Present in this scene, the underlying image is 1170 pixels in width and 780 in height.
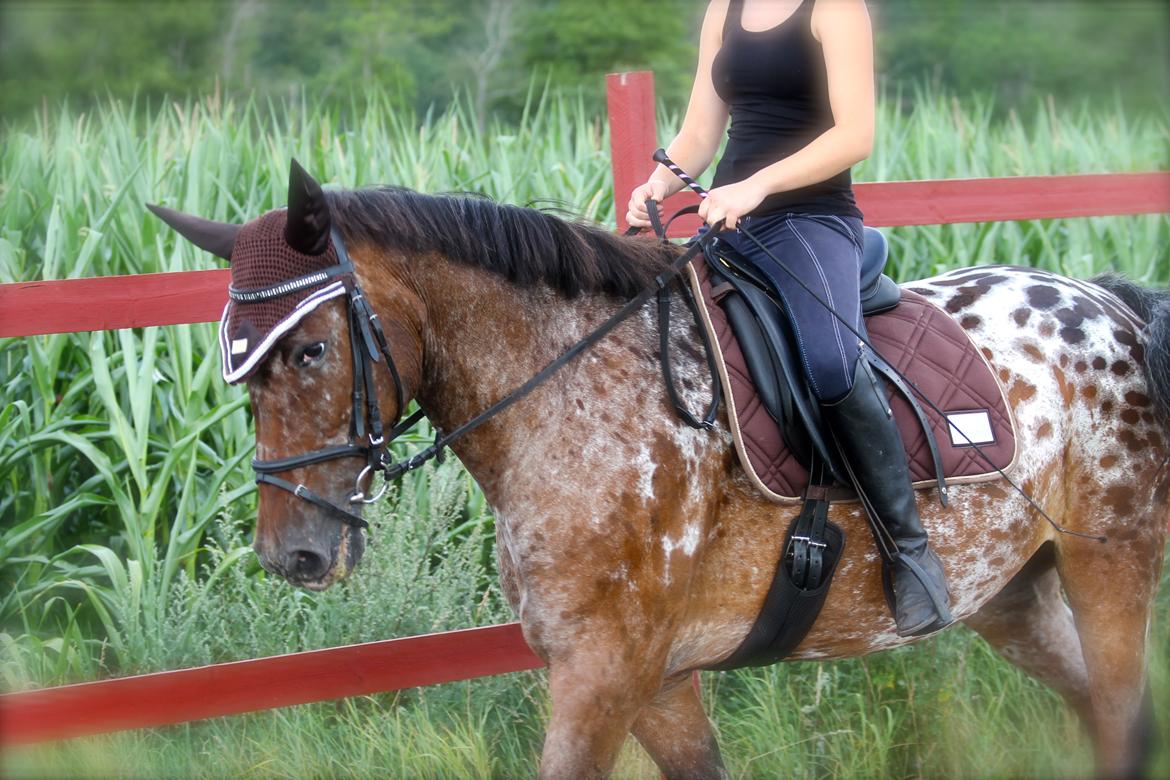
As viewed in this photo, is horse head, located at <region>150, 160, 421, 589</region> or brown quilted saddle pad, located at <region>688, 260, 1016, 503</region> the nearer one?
horse head, located at <region>150, 160, 421, 589</region>

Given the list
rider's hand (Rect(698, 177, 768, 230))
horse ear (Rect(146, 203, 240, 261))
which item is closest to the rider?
rider's hand (Rect(698, 177, 768, 230))

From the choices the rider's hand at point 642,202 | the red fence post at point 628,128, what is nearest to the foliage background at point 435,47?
the red fence post at point 628,128

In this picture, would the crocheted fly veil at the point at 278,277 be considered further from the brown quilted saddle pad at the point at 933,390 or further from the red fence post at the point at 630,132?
the red fence post at the point at 630,132

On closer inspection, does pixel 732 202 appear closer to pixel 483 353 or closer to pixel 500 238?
pixel 500 238

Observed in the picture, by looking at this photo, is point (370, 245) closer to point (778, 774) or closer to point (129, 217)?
point (778, 774)

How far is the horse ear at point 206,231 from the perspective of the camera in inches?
93.2

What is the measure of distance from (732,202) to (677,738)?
4.56 feet

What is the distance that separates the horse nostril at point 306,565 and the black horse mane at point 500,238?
65 cm

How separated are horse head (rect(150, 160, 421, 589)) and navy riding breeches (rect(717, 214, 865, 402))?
0.92 metres

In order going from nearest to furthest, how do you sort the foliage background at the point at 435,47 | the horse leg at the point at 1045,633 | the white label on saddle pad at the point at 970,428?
the white label on saddle pad at the point at 970,428 < the horse leg at the point at 1045,633 < the foliage background at the point at 435,47

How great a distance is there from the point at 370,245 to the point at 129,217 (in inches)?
115

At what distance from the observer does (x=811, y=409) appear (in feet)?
8.48

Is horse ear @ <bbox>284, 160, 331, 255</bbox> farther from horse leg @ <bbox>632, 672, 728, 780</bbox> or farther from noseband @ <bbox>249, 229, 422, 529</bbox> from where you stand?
horse leg @ <bbox>632, 672, 728, 780</bbox>

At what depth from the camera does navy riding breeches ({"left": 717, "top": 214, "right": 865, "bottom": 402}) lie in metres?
2.53
